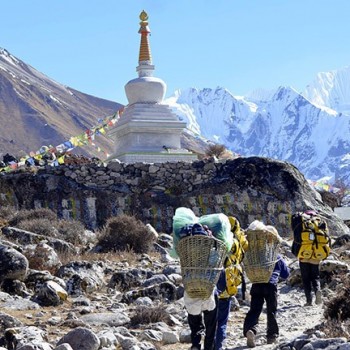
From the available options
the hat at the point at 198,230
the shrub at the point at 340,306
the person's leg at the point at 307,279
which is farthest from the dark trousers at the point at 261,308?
the person's leg at the point at 307,279

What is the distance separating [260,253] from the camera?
9.26m

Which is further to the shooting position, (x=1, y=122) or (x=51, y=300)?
(x=1, y=122)

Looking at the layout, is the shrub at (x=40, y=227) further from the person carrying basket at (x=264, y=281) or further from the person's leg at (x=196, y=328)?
the person's leg at (x=196, y=328)

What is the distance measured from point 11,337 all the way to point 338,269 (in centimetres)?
644

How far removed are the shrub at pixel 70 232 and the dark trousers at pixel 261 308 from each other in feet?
28.3

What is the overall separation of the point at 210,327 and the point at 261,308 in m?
1.38

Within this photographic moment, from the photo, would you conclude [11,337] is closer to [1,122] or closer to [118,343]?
[118,343]

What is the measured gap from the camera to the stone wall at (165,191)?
881 inches

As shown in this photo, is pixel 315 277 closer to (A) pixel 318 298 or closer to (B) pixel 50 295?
(A) pixel 318 298

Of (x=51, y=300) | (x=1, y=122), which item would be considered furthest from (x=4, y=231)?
(x=1, y=122)

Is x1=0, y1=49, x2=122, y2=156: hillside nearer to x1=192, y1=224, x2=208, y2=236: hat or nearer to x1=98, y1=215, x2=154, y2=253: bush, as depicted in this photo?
x1=98, y1=215, x2=154, y2=253: bush

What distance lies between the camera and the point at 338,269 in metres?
13.2

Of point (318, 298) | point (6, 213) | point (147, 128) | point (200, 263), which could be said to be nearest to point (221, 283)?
point (200, 263)

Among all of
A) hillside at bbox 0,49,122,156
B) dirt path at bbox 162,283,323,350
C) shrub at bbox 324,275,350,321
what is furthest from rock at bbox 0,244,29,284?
hillside at bbox 0,49,122,156
